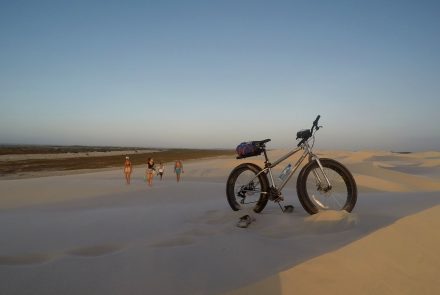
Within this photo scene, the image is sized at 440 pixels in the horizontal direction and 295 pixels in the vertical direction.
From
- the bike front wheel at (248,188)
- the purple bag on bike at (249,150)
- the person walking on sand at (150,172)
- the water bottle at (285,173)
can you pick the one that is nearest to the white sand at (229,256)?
the bike front wheel at (248,188)

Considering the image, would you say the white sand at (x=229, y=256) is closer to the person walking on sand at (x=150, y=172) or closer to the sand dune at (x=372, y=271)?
the sand dune at (x=372, y=271)

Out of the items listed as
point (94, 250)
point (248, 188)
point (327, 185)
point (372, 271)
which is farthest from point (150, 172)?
point (372, 271)

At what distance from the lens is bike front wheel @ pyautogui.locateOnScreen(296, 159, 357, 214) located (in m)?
5.21

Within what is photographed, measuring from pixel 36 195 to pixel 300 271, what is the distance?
493 inches

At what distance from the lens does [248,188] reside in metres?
6.07

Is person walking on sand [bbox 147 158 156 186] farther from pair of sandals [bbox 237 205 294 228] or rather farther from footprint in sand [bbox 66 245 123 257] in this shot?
footprint in sand [bbox 66 245 123 257]

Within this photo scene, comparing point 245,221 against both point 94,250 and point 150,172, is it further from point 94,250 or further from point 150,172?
point 150,172

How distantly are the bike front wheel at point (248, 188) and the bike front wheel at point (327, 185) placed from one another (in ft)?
A: 2.30

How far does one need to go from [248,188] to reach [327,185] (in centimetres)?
136

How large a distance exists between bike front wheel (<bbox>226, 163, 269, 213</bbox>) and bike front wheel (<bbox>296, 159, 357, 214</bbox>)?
700mm

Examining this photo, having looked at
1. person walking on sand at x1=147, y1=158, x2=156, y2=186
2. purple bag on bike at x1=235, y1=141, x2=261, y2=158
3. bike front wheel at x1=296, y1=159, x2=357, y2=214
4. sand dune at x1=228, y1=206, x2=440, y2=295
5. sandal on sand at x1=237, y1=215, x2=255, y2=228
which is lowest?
person walking on sand at x1=147, y1=158, x2=156, y2=186

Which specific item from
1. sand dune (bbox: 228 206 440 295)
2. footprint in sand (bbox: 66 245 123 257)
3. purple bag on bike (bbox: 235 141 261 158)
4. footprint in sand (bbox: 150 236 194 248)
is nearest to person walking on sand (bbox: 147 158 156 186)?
purple bag on bike (bbox: 235 141 261 158)

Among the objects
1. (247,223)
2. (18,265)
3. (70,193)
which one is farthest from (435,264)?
(70,193)

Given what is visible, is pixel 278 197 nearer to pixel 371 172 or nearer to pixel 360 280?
pixel 360 280
